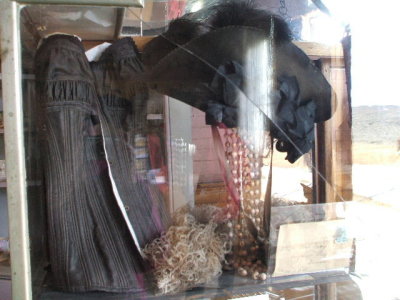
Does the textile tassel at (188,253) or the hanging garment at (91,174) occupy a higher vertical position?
the hanging garment at (91,174)

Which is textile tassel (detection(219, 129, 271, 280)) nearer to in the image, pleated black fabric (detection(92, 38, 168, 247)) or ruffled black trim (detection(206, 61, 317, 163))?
ruffled black trim (detection(206, 61, 317, 163))

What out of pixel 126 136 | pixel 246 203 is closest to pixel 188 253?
pixel 246 203

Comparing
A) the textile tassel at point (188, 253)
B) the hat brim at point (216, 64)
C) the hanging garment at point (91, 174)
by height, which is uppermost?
the hat brim at point (216, 64)

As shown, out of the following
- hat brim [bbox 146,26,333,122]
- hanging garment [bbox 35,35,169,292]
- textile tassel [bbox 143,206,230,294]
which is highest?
hat brim [bbox 146,26,333,122]

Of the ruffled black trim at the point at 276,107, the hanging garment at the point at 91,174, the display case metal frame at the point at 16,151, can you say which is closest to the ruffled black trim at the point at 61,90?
the hanging garment at the point at 91,174

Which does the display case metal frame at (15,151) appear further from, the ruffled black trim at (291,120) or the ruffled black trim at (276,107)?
the ruffled black trim at (291,120)

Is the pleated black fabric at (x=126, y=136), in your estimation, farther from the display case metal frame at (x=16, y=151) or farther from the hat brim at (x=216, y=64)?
the display case metal frame at (x=16, y=151)

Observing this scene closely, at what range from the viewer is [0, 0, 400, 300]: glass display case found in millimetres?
602

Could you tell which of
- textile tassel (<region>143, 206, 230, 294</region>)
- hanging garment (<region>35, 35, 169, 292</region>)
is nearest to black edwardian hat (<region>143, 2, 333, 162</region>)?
hanging garment (<region>35, 35, 169, 292</region>)

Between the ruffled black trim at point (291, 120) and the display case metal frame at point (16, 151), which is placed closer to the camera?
the display case metal frame at point (16, 151)

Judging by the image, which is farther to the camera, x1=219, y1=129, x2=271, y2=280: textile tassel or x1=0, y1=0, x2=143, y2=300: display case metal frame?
x1=219, y1=129, x2=271, y2=280: textile tassel

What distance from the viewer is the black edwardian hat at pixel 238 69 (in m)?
0.62

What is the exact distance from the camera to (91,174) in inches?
25.7

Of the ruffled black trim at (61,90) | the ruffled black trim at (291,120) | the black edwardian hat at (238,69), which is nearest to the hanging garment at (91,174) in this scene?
the ruffled black trim at (61,90)
